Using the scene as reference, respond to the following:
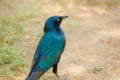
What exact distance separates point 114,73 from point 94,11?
485 centimetres

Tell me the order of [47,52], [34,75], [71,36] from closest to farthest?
[34,75] < [47,52] < [71,36]

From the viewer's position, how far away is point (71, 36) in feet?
26.7

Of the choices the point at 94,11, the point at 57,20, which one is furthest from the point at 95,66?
the point at 94,11

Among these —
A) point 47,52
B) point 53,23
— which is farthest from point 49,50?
point 53,23

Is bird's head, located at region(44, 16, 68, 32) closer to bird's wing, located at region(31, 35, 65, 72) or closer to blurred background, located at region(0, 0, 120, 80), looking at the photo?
bird's wing, located at region(31, 35, 65, 72)

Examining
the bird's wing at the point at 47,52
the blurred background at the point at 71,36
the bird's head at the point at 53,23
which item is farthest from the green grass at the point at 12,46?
the bird's head at the point at 53,23

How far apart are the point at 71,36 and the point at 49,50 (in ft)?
10.6

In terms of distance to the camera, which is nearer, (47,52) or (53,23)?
(47,52)

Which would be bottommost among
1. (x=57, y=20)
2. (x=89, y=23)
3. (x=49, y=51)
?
(x=89, y=23)

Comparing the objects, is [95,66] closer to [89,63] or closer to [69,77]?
[89,63]

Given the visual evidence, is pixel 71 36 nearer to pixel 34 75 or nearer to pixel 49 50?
pixel 49 50

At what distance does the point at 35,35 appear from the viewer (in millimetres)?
8180

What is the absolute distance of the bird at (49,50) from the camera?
4.79m

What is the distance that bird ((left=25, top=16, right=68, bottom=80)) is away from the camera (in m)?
4.79
